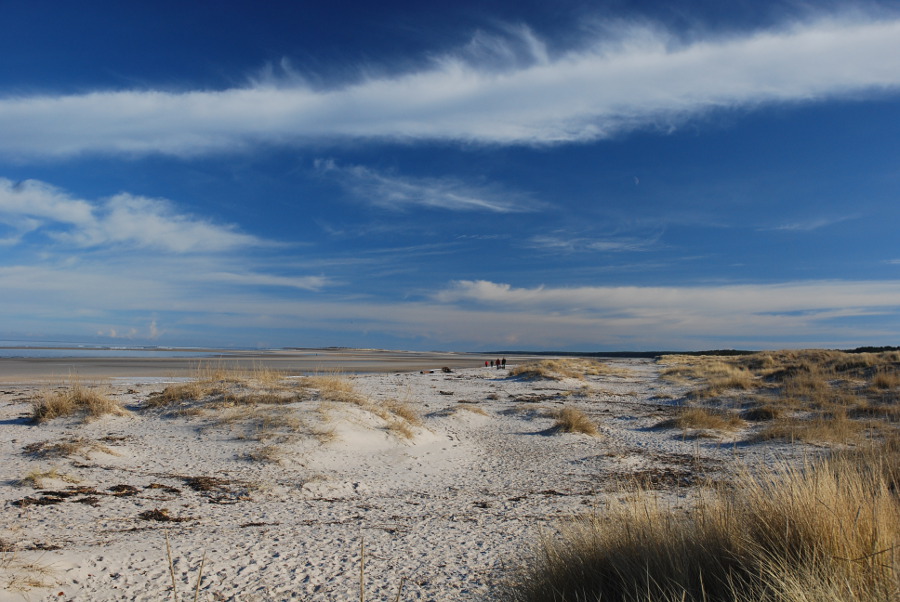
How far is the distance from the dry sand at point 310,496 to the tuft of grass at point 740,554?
103 centimetres

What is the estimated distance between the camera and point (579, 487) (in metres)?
7.79

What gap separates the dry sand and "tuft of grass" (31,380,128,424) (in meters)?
0.30

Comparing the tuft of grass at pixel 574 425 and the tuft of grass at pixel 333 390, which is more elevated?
the tuft of grass at pixel 333 390

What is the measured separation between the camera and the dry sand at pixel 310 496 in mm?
4391

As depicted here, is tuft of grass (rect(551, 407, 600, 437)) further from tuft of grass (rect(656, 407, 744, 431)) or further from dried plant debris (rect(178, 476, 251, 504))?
dried plant debris (rect(178, 476, 251, 504))

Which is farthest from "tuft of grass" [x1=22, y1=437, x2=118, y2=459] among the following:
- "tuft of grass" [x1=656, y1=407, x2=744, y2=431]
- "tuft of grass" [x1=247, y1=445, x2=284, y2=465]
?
"tuft of grass" [x1=656, y1=407, x2=744, y2=431]

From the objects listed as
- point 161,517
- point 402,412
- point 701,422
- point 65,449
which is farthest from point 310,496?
point 701,422

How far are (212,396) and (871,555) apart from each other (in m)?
12.5

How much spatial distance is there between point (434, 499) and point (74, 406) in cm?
858

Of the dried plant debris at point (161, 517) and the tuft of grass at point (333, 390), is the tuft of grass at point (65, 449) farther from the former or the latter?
the tuft of grass at point (333, 390)

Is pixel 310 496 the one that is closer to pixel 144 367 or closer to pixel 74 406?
pixel 74 406

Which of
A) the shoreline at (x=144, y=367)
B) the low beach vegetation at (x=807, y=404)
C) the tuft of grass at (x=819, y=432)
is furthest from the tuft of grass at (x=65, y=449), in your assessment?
the tuft of grass at (x=819, y=432)

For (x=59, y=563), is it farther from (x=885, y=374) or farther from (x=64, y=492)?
(x=885, y=374)

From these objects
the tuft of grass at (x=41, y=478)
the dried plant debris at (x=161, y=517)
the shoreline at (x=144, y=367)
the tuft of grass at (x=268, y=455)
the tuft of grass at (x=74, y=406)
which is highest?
the tuft of grass at (x=74, y=406)
